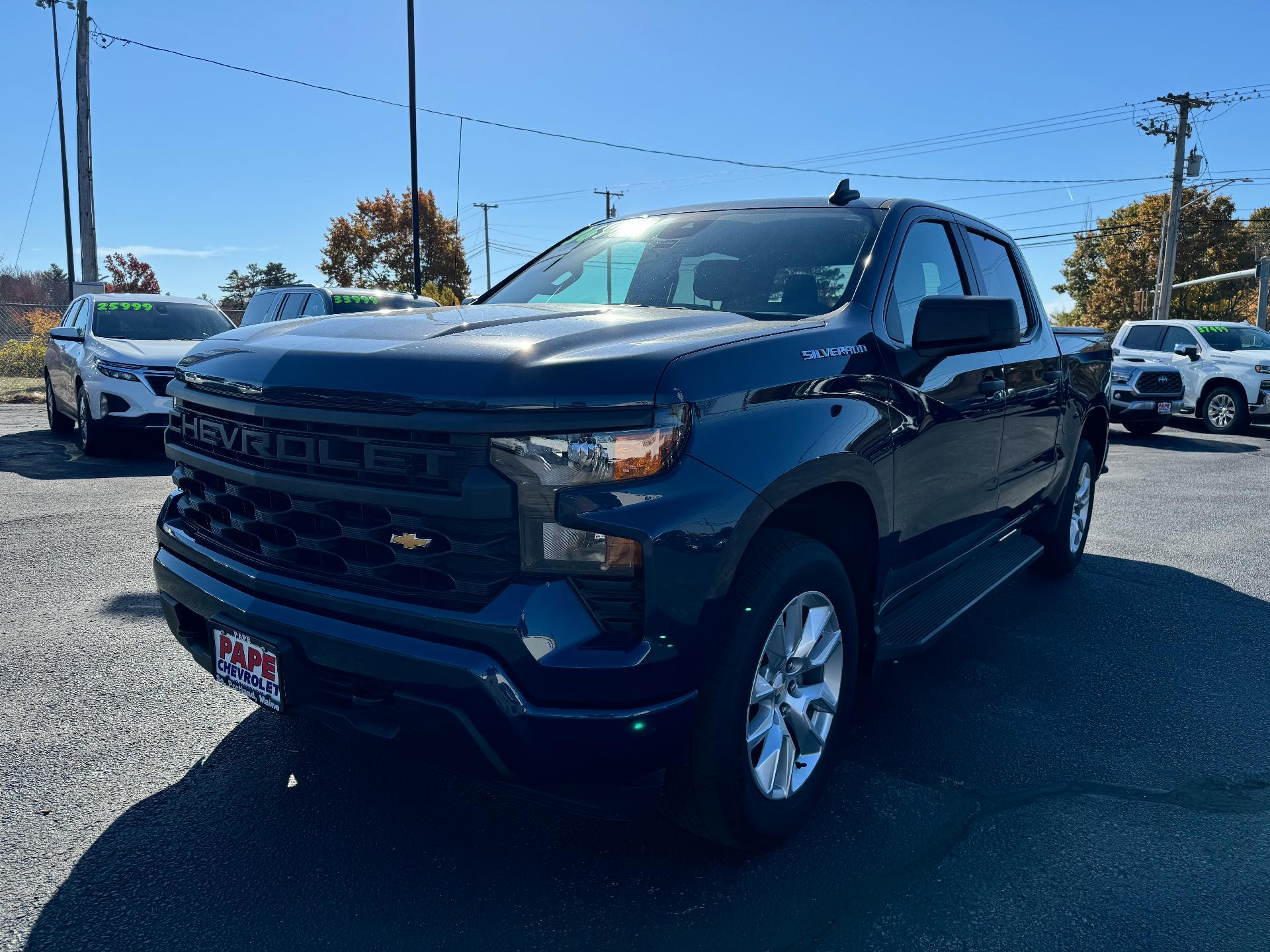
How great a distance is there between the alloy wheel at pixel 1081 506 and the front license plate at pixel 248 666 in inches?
185

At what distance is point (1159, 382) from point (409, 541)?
14.5 metres

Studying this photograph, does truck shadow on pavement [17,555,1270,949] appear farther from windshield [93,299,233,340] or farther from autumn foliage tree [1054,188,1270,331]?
autumn foliage tree [1054,188,1270,331]

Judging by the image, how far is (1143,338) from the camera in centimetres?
1540

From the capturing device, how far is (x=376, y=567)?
7.53 ft

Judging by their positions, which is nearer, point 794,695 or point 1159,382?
point 794,695

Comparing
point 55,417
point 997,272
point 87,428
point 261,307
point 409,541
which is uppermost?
point 997,272

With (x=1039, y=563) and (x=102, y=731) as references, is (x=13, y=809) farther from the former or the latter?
(x=1039, y=563)

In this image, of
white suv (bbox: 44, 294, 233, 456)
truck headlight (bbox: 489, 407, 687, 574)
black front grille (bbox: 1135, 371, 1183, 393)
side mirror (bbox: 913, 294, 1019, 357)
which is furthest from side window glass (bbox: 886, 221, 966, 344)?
black front grille (bbox: 1135, 371, 1183, 393)

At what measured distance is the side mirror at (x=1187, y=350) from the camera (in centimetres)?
1462

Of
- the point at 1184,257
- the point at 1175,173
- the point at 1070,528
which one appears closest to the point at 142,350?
the point at 1070,528

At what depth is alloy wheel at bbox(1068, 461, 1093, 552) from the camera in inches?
222

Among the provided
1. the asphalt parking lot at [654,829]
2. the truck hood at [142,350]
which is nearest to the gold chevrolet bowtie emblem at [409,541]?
the asphalt parking lot at [654,829]

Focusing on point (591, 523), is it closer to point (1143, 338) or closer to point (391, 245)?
point (1143, 338)

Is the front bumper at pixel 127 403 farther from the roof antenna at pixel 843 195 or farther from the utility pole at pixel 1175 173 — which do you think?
the utility pole at pixel 1175 173
